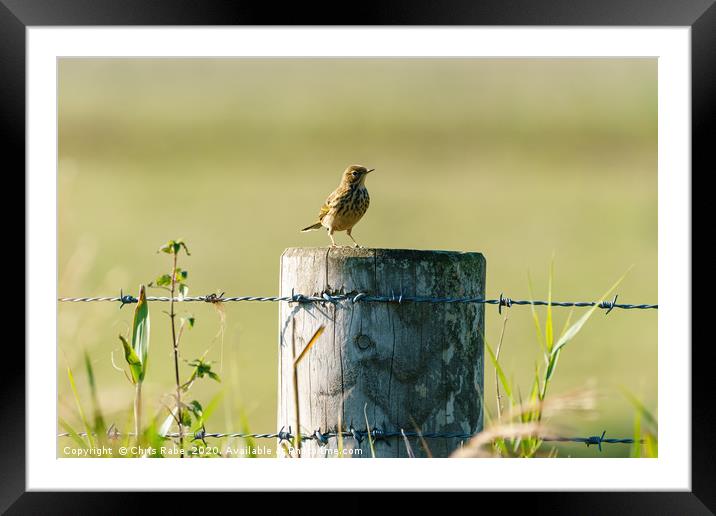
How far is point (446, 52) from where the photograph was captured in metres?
3.69

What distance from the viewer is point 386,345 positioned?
388cm

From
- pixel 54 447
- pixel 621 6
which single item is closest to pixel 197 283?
pixel 54 447

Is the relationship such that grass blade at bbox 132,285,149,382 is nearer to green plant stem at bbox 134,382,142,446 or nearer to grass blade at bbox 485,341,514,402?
green plant stem at bbox 134,382,142,446

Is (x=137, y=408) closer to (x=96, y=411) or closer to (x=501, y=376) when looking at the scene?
(x=96, y=411)

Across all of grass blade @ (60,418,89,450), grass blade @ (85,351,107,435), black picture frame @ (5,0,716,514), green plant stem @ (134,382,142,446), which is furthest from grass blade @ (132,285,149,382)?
black picture frame @ (5,0,716,514)

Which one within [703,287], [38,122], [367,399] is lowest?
[367,399]

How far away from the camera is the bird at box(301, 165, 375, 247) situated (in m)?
6.87

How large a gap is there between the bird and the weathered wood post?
2.88 m

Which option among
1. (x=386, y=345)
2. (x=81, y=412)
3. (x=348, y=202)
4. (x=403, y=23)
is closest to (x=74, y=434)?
(x=81, y=412)

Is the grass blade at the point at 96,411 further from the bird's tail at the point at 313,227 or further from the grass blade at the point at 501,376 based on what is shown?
the bird's tail at the point at 313,227

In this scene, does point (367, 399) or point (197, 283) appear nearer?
point (367, 399)

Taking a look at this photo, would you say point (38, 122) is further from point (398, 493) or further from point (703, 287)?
point (703, 287)

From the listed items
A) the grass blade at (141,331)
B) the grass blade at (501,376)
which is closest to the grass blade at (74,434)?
the grass blade at (141,331)

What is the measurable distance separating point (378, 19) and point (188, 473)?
1850 millimetres
